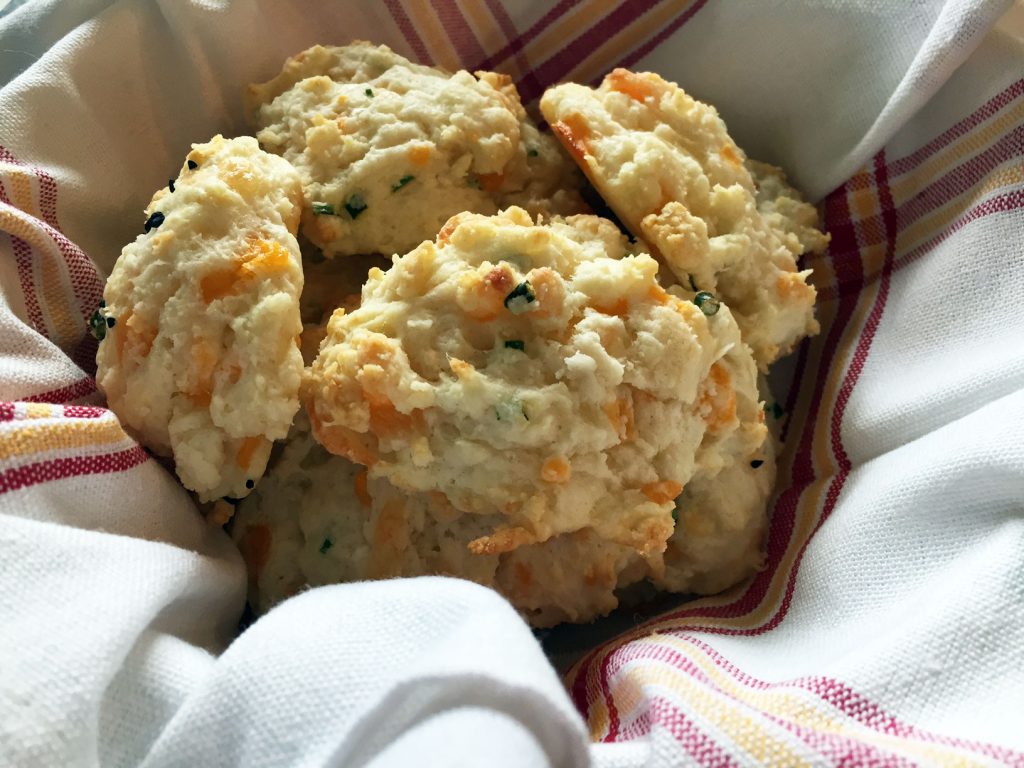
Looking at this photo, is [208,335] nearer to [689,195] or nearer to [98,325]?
[98,325]

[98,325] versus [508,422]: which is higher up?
[98,325]

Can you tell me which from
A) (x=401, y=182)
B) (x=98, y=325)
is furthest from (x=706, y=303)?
(x=98, y=325)

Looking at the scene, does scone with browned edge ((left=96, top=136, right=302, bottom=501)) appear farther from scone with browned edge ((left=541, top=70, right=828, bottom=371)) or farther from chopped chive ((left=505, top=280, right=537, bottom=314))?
scone with browned edge ((left=541, top=70, right=828, bottom=371))

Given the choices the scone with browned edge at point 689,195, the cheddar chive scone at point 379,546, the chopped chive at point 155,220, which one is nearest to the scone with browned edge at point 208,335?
the chopped chive at point 155,220

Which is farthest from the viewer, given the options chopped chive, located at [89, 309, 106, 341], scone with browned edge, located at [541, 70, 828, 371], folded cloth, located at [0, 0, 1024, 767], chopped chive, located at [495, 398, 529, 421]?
scone with browned edge, located at [541, 70, 828, 371]

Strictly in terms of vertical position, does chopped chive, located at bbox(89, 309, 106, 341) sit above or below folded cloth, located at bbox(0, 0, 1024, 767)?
above

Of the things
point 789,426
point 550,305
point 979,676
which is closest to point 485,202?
point 550,305

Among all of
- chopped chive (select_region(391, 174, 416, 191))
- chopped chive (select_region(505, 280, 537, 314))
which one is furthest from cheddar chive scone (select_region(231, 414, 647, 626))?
chopped chive (select_region(391, 174, 416, 191))
